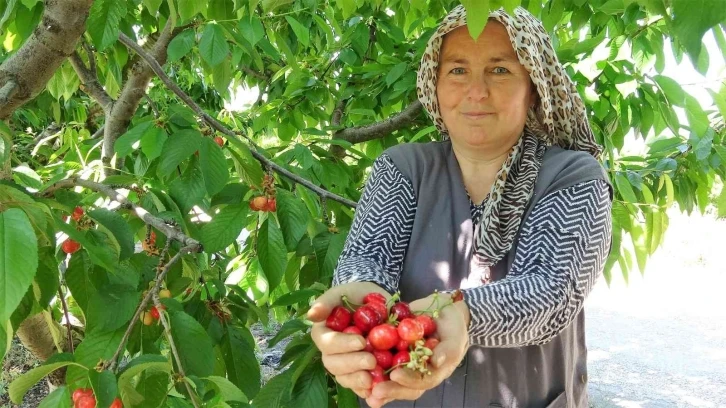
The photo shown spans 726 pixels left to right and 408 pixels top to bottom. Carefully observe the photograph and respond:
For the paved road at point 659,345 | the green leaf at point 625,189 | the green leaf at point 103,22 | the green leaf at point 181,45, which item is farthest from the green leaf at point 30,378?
the paved road at point 659,345

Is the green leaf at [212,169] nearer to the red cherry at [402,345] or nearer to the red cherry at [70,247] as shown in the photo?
the red cherry at [70,247]

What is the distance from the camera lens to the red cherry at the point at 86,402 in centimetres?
105

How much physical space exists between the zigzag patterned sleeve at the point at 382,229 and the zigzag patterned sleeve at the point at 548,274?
28 cm

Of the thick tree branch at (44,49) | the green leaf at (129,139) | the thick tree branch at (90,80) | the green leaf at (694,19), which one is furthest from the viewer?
the thick tree branch at (90,80)

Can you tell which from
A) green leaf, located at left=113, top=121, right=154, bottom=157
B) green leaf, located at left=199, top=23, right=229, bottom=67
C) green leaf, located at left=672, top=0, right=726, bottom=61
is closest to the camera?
green leaf, located at left=672, top=0, right=726, bottom=61

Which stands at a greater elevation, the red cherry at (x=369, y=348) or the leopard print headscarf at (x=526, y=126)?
the leopard print headscarf at (x=526, y=126)

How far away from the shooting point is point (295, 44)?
3.57 meters

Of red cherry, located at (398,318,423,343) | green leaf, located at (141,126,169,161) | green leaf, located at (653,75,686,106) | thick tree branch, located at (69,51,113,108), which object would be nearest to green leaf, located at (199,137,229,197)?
green leaf, located at (141,126,169,161)

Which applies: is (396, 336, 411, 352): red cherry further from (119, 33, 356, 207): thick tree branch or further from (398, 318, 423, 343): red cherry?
(119, 33, 356, 207): thick tree branch

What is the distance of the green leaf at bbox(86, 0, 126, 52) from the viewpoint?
1.73 m

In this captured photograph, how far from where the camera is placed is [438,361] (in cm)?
103

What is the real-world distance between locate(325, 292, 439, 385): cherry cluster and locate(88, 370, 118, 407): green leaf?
15.3 inches

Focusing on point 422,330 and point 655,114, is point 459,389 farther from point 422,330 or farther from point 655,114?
point 655,114

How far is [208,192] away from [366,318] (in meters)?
0.62
